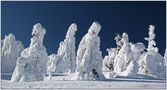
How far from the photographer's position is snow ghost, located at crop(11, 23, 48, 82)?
38.6m

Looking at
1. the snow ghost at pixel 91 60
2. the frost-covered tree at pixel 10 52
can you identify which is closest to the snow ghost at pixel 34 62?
the snow ghost at pixel 91 60

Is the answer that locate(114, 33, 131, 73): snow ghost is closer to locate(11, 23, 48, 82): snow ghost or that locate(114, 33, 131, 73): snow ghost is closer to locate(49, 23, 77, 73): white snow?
locate(49, 23, 77, 73): white snow

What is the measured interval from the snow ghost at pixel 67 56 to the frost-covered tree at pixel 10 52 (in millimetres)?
7584

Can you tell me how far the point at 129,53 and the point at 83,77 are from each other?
55.2ft

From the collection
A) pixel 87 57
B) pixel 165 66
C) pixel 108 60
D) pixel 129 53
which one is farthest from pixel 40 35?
pixel 108 60

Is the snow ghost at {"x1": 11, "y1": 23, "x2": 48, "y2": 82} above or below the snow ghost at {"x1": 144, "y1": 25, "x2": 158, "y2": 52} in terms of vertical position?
below

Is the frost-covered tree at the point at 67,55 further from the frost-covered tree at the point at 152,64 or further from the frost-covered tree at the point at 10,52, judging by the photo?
the frost-covered tree at the point at 152,64

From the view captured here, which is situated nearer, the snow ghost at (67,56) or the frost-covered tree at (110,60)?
the frost-covered tree at (110,60)

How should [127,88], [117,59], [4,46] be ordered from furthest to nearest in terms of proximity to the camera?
1. [4,46]
2. [117,59]
3. [127,88]

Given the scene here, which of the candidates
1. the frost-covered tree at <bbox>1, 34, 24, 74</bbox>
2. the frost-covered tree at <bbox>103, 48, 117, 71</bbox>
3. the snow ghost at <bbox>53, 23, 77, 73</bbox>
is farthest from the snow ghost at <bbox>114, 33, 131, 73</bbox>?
the frost-covered tree at <bbox>1, 34, 24, 74</bbox>

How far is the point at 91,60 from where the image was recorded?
4009 centimetres

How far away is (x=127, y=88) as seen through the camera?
104ft

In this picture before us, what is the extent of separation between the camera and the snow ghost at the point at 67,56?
67.2 meters

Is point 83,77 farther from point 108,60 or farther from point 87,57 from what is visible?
point 108,60
